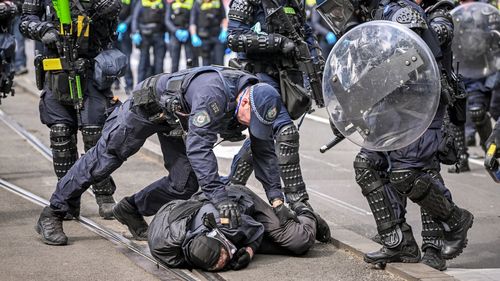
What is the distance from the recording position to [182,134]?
7.04 m

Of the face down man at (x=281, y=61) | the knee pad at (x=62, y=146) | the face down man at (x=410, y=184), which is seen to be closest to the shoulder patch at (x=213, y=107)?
the face down man at (x=410, y=184)

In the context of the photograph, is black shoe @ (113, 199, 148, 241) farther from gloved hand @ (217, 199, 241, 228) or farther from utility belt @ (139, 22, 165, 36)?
utility belt @ (139, 22, 165, 36)

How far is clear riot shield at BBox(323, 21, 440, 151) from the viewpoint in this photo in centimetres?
643

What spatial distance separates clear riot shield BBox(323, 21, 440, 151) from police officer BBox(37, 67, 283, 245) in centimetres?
51

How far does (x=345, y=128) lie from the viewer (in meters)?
6.66

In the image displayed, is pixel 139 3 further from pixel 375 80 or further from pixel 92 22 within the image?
pixel 375 80

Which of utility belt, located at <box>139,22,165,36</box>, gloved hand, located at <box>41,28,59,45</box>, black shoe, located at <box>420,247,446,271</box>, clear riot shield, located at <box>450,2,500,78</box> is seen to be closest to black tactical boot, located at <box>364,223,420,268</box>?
black shoe, located at <box>420,247,446,271</box>

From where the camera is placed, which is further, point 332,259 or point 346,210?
point 346,210

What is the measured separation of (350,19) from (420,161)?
Answer: 45.7 inches

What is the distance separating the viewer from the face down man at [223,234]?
663cm

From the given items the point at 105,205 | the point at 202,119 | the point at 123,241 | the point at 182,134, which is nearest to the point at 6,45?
Answer: the point at 105,205

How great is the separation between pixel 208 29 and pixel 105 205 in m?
11.5

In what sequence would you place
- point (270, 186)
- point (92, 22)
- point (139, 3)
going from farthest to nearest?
point (139, 3), point (92, 22), point (270, 186)

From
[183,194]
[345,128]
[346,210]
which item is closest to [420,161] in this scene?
[345,128]
